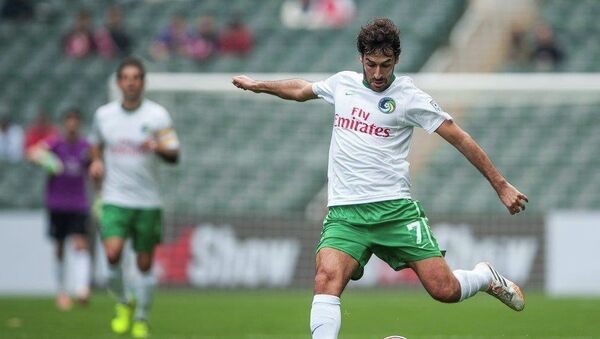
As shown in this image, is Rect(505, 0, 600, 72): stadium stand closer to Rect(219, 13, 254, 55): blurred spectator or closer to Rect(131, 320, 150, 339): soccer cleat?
Rect(219, 13, 254, 55): blurred spectator

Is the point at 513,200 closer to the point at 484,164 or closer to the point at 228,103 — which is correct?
the point at 484,164

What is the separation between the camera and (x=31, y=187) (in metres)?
21.5

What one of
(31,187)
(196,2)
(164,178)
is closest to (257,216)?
(164,178)

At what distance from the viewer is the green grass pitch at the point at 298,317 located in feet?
39.2

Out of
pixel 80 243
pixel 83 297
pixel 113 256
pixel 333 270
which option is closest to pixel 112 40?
pixel 80 243

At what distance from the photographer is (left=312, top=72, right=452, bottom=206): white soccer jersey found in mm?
8586

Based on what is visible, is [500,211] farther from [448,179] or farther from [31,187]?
[31,187]

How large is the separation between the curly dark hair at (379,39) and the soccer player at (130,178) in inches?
168

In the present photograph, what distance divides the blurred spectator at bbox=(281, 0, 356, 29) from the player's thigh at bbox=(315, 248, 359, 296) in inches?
641

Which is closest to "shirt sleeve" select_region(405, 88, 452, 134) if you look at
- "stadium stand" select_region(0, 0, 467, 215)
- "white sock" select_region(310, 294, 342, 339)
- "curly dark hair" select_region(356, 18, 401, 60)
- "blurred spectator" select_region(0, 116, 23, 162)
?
"curly dark hair" select_region(356, 18, 401, 60)

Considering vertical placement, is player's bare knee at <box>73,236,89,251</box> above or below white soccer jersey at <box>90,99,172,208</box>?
below

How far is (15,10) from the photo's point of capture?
25594mm

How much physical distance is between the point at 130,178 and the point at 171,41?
1184cm

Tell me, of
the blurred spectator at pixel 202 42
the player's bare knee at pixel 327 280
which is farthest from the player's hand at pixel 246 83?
the blurred spectator at pixel 202 42
